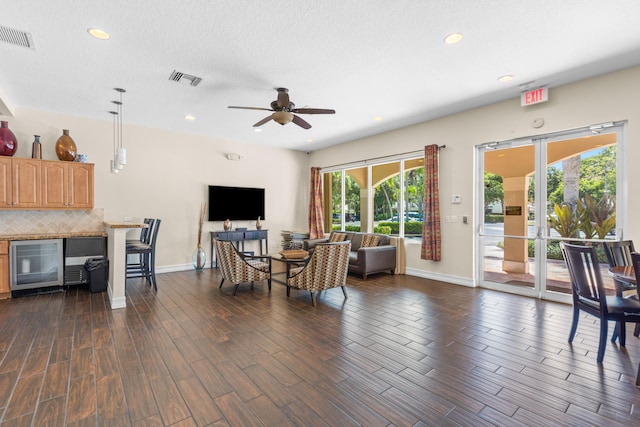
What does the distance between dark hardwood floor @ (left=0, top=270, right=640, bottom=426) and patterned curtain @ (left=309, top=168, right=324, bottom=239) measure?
13.4 feet

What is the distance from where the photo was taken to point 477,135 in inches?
201

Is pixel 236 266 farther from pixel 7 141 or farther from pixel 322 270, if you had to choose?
pixel 7 141

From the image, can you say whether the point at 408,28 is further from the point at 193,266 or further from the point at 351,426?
the point at 193,266

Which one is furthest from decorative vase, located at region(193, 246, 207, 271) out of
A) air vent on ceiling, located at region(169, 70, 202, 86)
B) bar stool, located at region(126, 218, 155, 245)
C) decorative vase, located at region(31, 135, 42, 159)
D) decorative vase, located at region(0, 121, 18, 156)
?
air vent on ceiling, located at region(169, 70, 202, 86)

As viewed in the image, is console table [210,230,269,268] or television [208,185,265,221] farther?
television [208,185,265,221]

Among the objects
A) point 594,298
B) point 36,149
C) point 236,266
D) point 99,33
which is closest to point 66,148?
point 36,149

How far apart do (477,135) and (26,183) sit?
7.38m

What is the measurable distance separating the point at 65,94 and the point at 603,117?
745 cm

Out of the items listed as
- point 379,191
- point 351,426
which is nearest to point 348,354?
point 351,426

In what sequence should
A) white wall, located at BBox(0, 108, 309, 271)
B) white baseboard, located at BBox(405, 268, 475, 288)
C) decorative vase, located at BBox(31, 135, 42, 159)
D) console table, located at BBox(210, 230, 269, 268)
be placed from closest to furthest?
decorative vase, located at BBox(31, 135, 42, 159), white baseboard, located at BBox(405, 268, 475, 288), white wall, located at BBox(0, 108, 309, 271), console table, located at BBox(210, 230, 269, 268)

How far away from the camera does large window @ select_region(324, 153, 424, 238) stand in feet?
20.7

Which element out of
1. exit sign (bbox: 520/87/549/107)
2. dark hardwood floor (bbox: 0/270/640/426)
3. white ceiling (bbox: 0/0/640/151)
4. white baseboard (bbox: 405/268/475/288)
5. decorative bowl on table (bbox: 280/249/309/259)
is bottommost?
dark hardwood floor (bbox: 0/270/640/426)

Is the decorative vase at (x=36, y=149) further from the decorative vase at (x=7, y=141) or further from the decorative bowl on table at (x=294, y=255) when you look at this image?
the decorative bowl on table at (x=294, y=255)

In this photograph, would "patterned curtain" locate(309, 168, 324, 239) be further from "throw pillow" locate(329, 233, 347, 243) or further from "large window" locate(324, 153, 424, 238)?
"throw pillow" locate(329, 233, 347, 243)
